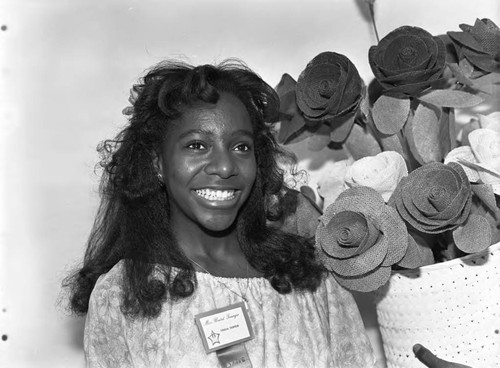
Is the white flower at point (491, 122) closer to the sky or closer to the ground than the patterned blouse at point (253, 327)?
closer to the sky

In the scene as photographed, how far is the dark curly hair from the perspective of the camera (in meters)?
1.53

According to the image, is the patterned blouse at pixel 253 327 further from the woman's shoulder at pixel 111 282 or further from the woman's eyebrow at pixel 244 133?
the woman's eyebrow at pixel 244 133

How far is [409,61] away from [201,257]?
49 cm

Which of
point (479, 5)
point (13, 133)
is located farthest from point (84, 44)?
point (479, 5)

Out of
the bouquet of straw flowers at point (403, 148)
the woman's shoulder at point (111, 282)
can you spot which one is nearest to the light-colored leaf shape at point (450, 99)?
the bouquet of straw flowers at point (403, 148)

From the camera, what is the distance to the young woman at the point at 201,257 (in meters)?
1.49

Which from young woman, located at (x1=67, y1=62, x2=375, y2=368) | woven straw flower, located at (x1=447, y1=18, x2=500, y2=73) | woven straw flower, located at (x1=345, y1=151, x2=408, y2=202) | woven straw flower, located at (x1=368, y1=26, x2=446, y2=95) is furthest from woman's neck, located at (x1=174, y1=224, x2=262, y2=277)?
woven straw flower, located at (x1=447, y1=18, x2=500, y2=73)

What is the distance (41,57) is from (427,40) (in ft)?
2.68

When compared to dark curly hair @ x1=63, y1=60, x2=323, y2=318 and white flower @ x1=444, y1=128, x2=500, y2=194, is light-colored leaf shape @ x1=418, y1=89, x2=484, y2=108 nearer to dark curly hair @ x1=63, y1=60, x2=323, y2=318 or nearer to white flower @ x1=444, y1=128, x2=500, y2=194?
white flower @ x1=444, y1=128, x2=500, y2=194

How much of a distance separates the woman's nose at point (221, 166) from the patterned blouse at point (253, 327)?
7.0 inches

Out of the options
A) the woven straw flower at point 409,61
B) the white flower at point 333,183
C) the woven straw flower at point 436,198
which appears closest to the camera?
the woven straw flower at point 436,198

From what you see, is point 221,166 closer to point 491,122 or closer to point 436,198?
point 436,198

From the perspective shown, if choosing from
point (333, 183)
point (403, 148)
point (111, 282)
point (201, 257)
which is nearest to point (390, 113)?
point (403, 148)

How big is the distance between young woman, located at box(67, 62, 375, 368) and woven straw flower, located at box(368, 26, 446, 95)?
22 cm
